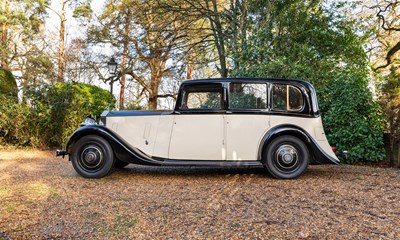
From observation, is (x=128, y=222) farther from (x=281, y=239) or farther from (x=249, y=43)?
(x=249, y=43)

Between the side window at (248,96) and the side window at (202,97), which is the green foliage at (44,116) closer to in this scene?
the side window at (202,97)

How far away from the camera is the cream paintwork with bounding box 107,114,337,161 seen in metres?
4.28

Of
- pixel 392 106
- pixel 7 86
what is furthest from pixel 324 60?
pixel 7 86

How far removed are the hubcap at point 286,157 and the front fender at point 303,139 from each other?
0.67 feet

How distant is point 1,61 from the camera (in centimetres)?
1830

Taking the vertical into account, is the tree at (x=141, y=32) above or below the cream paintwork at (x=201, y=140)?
above

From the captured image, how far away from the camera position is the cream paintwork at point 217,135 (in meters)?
4.28

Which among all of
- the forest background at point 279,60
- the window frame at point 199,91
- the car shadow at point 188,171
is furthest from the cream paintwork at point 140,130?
the forest background at point 279,60

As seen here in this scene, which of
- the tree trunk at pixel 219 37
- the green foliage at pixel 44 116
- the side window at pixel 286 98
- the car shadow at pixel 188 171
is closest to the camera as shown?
the side window at pixel 286 98

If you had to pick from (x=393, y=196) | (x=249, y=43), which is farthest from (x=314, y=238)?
(x=249, y=43)

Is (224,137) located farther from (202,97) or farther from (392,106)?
(392,106)

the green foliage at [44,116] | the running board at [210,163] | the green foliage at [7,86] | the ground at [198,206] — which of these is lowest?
the ground at [198,206]

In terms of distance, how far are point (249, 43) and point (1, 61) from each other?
17.3 metres

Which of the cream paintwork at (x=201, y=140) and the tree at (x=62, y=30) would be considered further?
the tree at (x=62, y=30)
